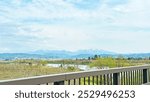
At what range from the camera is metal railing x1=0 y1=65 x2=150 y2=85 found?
524 centimetres

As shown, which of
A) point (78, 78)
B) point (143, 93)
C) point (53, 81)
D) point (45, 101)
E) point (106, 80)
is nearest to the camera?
point (45, 101)

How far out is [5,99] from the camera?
15.4 feet

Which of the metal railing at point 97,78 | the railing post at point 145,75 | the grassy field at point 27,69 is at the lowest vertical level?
the grassy field at point 27,69

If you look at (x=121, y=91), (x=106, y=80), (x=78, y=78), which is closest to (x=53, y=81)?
(x=78, y=78)

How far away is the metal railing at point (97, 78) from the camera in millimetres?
5236

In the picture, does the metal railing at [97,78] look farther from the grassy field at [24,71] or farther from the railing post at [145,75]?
the grassy field at [24,71]

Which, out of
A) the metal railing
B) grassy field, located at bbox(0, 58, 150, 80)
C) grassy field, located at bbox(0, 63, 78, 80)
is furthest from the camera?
grassy field, located at bbox(0, 58, 150, 80)

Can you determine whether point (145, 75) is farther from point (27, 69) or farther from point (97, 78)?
point (27, 69)

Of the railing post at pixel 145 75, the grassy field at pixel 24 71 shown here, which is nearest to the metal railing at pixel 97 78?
the railing post at pixel 145 75

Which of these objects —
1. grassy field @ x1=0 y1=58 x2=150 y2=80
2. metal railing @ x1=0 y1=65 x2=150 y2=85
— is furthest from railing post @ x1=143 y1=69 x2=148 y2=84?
grassy field @ x1=0 y1=58 x2=150 y2=80

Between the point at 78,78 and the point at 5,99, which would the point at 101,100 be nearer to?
the point at 5,99

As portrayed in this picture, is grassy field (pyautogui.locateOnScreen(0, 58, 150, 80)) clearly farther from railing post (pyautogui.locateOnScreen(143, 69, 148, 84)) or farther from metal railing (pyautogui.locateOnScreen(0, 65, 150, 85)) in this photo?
railing post (pyautogui.locateOnScreen(143, 69, 148, 84))

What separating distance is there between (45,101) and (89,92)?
19.7 inches

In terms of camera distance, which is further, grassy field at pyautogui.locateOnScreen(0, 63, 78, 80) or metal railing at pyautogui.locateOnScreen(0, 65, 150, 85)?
grassy field at pyautogui.locateOnScreen(0, 63, 78, 80)
